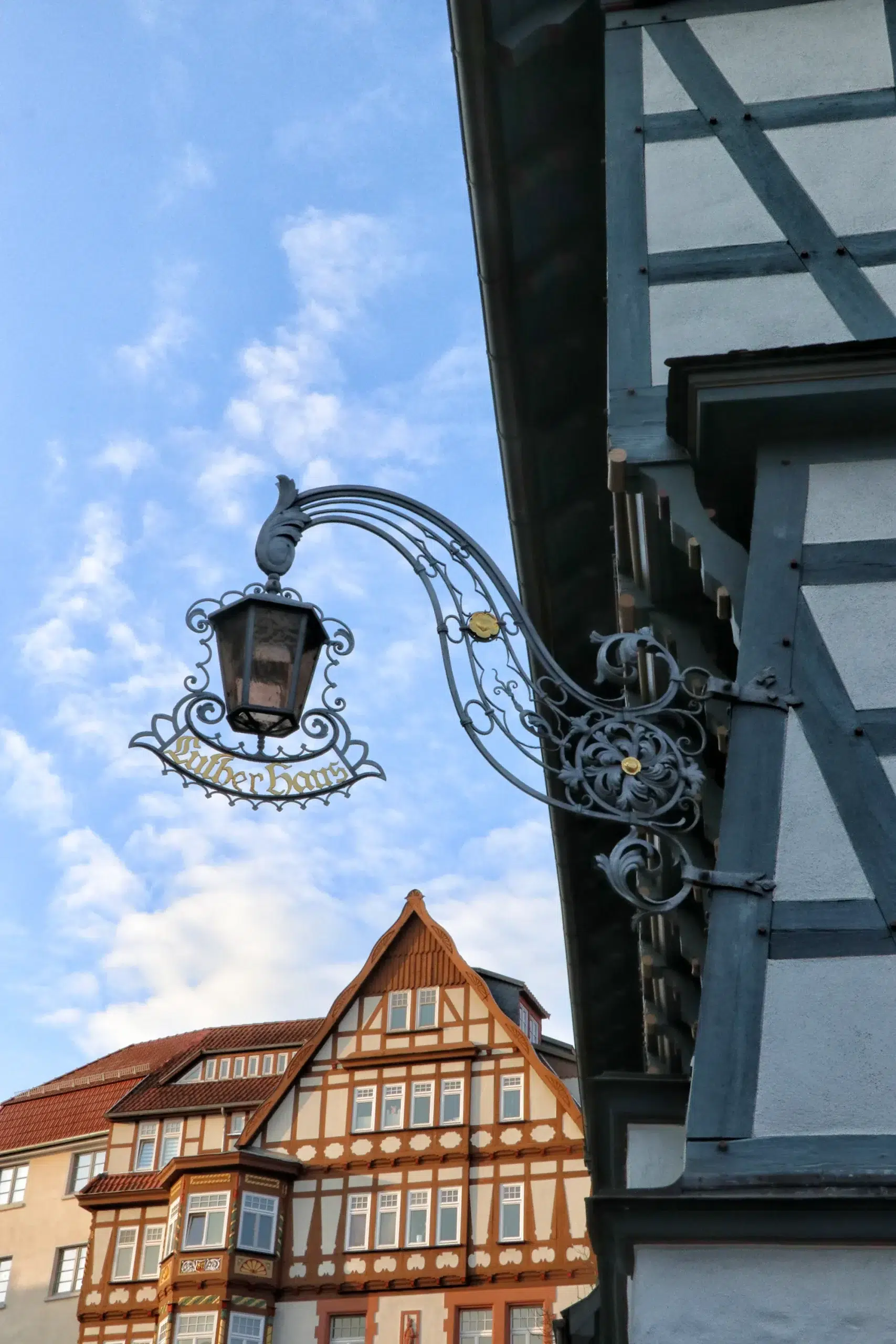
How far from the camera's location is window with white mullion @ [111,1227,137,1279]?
108 feet

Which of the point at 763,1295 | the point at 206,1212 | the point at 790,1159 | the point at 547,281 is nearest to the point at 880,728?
the point at 790,1159

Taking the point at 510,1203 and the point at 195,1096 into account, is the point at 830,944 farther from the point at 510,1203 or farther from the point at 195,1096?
the point at 195,1096

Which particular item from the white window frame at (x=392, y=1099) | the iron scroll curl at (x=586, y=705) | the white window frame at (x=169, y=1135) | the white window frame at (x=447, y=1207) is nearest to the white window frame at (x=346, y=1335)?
the white window frame at (x=447, y=1207)

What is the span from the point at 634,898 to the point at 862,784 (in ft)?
3.33

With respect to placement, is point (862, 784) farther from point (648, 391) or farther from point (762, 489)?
point (648, 391)

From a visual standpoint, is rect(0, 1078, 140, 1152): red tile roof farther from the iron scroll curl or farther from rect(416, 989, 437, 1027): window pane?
the iron scroll curl

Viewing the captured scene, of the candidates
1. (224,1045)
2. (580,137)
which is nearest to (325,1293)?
(224,1045)

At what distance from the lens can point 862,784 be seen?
579 cm

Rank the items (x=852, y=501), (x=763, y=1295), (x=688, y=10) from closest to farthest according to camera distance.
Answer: (x=763, y=1295) < (x=852, y=501) < (x=688, y=10)

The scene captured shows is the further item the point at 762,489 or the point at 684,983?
the point at 684,983

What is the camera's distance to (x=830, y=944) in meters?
5.54

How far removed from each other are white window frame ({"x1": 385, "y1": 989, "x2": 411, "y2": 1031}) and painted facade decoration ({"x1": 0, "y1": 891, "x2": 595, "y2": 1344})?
0.11ft

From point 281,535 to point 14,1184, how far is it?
122 ft

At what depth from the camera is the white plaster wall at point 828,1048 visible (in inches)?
206
